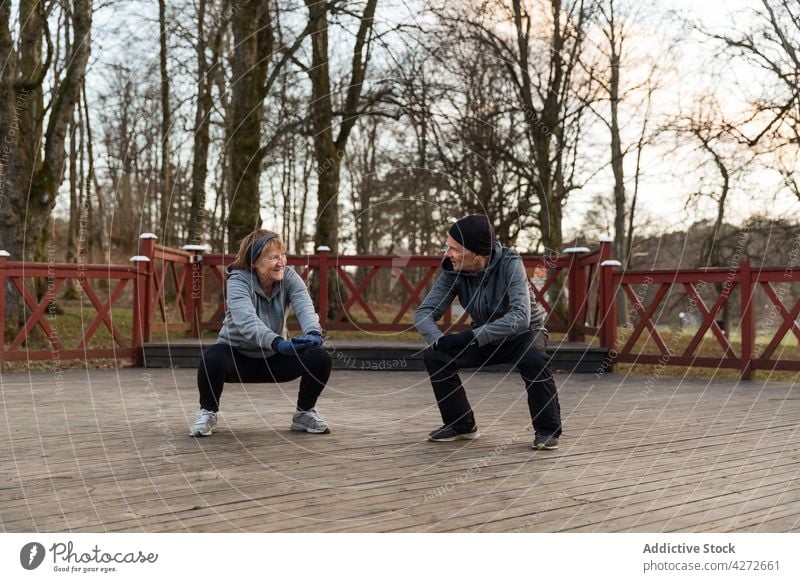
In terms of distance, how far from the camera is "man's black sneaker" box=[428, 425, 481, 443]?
494 cm

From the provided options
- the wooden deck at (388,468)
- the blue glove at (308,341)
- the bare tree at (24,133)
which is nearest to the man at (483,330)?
the wooden deck at (388,468)

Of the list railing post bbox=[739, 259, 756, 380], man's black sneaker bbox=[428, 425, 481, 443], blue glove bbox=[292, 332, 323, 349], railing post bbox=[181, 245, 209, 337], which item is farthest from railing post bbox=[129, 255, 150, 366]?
railing post bbox=[739, 259, 756, 380]

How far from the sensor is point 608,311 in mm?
9766

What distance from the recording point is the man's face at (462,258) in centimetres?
474

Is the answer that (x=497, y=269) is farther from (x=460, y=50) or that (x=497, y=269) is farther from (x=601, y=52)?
(x=601, y=52)

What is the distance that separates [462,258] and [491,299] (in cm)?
32

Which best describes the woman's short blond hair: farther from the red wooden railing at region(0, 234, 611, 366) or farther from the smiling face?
the red wooden railing at region(0, 234, 611, 366)

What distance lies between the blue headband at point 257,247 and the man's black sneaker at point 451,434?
59.5 inches

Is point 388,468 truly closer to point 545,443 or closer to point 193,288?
point 545,443

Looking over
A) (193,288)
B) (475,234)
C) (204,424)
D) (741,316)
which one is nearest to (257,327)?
(204,424)

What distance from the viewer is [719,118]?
15.2 m

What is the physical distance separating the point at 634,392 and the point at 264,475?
4.83 metres

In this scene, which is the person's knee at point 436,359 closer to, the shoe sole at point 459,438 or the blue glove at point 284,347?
the shoe sole at point 459,438
